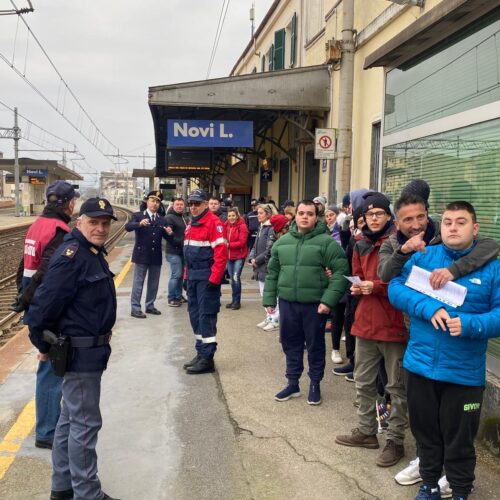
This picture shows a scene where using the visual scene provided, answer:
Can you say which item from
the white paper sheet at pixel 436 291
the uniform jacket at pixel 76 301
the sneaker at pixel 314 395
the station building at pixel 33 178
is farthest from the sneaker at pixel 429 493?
the station building at pixel 33 178

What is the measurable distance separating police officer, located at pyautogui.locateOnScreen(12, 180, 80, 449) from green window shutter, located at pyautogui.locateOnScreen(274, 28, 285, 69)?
12.7m

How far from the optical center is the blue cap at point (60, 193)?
12.0 ft

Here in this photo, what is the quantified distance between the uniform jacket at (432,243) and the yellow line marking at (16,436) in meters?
2.81

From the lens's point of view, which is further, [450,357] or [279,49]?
[279,49]

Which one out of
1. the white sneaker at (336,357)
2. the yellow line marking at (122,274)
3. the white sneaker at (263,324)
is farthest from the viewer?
the yellow line marking at (122,274)

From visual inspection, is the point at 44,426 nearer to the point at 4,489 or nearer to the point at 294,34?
the point at 4,489

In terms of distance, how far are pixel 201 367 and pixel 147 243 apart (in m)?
2.98

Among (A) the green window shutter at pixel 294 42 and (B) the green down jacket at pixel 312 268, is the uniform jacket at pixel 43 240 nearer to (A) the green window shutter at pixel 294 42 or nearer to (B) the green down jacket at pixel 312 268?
(B) the green down jacket at pixel 312 268

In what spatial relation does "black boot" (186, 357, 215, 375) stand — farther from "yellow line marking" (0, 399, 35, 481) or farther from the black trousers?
the black trousers

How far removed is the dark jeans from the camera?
14.4 feet

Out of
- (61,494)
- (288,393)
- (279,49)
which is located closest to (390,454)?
(288,393)

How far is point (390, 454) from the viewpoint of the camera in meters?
3.46

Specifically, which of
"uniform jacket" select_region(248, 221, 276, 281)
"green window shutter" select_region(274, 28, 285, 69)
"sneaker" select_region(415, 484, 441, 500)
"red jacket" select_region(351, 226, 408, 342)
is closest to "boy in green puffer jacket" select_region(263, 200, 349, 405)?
"red jacket" select_region(351, 226, 408, 342)

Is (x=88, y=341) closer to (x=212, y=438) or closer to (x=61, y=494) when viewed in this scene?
(x=61, y=494)
